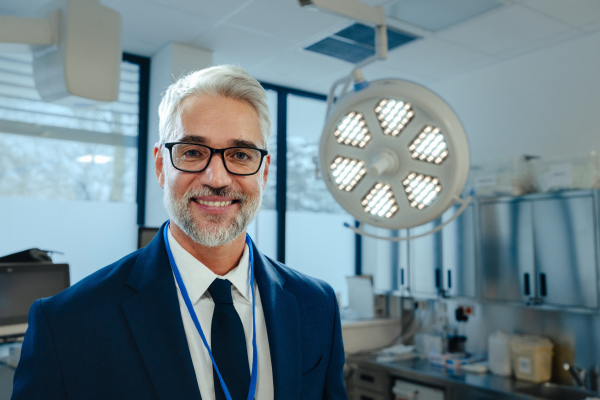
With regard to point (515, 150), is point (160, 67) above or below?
above

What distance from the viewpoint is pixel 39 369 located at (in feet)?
2.80

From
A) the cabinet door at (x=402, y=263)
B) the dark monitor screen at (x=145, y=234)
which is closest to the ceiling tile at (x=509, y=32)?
the cabinet door at (x=402, y=263)

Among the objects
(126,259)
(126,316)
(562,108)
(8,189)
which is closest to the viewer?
(126,316)

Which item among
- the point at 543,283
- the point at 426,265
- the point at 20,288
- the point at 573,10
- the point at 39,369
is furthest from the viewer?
the point at 426,265

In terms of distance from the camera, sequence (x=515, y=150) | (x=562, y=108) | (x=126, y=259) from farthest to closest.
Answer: (x=515, y=150)
(x=562, y=108)
(x=126, y=259)

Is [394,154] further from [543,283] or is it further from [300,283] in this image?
[543,283]

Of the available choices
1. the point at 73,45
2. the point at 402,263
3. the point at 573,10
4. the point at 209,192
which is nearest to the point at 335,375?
the point at 209,192

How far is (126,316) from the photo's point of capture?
915 mm

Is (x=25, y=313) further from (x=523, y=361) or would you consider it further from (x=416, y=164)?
(x=523, y=361)

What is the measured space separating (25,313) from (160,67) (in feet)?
6.55

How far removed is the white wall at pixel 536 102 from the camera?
3303 mm

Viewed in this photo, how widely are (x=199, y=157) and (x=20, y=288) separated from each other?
1.59 metres

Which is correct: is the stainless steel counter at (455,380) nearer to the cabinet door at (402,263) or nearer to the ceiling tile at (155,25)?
the cabinet door at (402,263)

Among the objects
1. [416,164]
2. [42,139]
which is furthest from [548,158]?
[42,139]
